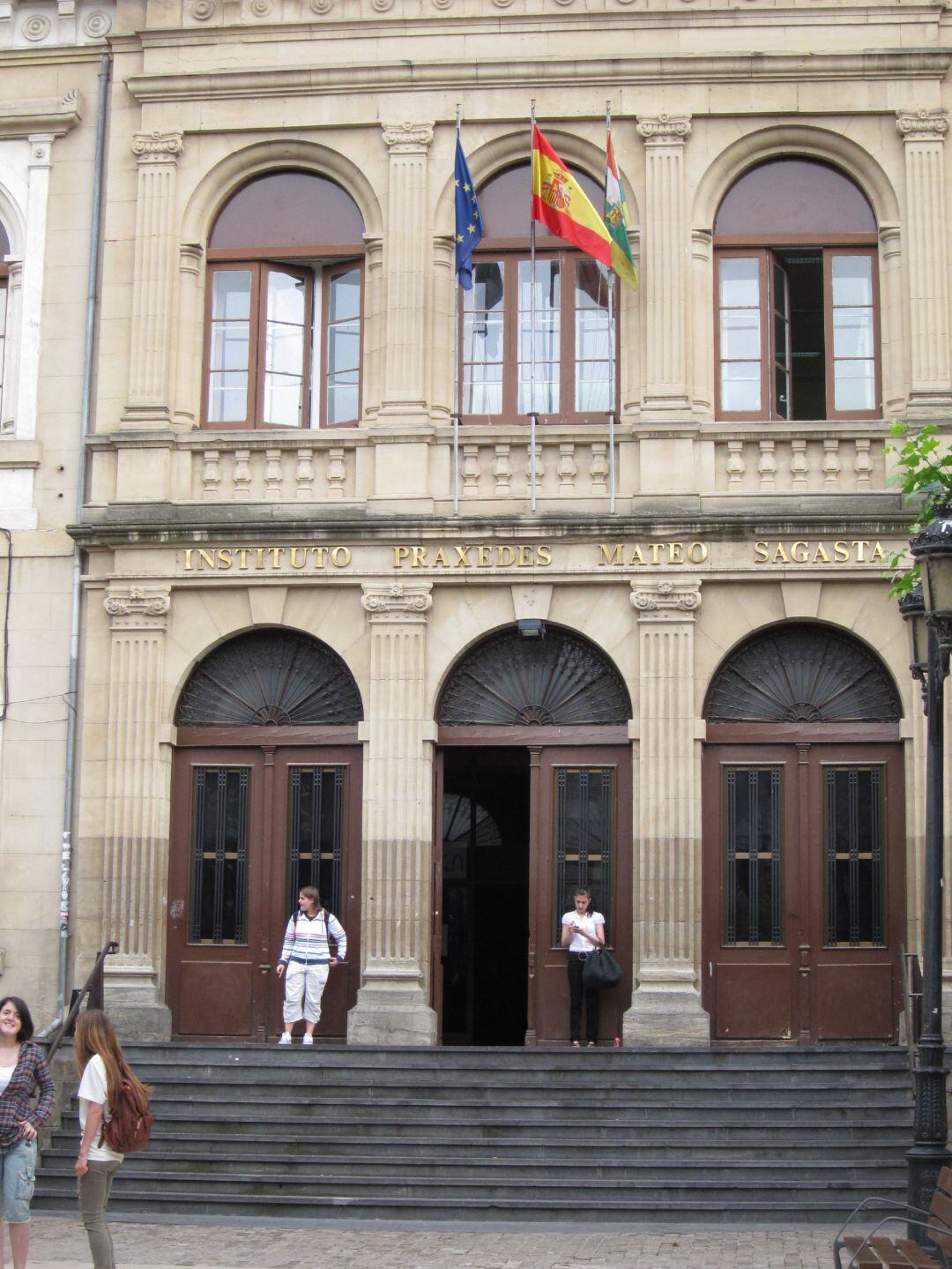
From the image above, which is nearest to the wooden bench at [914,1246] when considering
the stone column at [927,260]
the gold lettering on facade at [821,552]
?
the gold lettering on facade at [821,552]

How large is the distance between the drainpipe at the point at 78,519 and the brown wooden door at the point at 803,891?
6739 millimetres

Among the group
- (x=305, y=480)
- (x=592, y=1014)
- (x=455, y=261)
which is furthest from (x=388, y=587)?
(x=592, y=1014)

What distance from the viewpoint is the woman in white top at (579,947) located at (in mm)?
19391

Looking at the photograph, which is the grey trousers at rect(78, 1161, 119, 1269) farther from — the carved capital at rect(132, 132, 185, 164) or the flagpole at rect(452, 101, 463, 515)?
the carved capital at rect(132, 132, 185, 164)

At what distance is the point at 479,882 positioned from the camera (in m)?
23.6

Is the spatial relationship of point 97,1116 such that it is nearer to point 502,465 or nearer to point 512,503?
point 512,503

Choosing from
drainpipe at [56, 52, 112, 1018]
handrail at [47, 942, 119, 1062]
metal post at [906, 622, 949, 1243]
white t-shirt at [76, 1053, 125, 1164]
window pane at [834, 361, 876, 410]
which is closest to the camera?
white t-shirt at [76, 1053, 125, 1164]

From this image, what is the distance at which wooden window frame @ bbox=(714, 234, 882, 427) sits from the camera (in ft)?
68.3

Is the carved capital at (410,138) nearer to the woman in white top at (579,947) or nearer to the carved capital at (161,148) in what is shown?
the carved capital at (161,148)

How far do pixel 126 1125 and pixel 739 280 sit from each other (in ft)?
41.1

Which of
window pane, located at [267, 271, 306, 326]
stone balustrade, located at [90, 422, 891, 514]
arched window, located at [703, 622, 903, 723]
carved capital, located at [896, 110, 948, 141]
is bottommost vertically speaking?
arched window, located at [703, 622, 903, 723]

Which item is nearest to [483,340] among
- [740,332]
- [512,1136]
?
[740,332]

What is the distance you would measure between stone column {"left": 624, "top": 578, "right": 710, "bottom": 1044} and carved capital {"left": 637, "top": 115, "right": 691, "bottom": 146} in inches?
189

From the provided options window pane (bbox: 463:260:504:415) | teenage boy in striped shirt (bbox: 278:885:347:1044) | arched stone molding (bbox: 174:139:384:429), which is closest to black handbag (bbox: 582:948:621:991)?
teenage boy in striped shirt (bbox: 278:885:347:1044)
